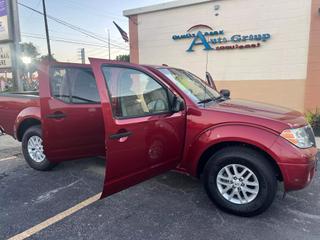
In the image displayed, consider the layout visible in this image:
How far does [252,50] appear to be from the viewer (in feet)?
31.8

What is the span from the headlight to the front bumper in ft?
0.18

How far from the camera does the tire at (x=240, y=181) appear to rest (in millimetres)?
2887

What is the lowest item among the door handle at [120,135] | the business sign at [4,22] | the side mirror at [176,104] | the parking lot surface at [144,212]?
the parking lot surface at [144,212]

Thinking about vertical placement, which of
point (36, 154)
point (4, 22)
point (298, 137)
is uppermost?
point (4, 22)

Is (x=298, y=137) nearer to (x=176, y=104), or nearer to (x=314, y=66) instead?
(x=176, y=104)

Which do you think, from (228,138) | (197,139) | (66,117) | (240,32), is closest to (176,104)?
(197,139)

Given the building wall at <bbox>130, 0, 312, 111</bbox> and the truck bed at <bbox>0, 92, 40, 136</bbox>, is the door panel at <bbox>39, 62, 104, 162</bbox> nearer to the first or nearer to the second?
the truck bed at <bbox>0, 92, 40, 136</bbox>

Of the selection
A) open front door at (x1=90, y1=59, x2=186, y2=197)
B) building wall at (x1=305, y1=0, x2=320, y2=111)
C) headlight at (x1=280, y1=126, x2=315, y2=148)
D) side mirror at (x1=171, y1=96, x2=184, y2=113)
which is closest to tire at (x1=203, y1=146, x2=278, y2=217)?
headlight at (x1=280, y1=126, x2=315, y2=148)

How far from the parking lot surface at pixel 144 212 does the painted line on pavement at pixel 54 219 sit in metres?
0.05

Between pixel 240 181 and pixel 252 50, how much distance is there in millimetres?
7812

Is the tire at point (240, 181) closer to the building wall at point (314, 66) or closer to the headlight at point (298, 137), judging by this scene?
the headlight at point (298, 137)

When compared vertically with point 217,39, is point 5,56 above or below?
below

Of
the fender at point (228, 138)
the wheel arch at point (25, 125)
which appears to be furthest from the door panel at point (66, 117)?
the fender at point (228, 138)

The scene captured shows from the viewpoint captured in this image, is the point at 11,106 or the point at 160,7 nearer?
the point at 11,106
